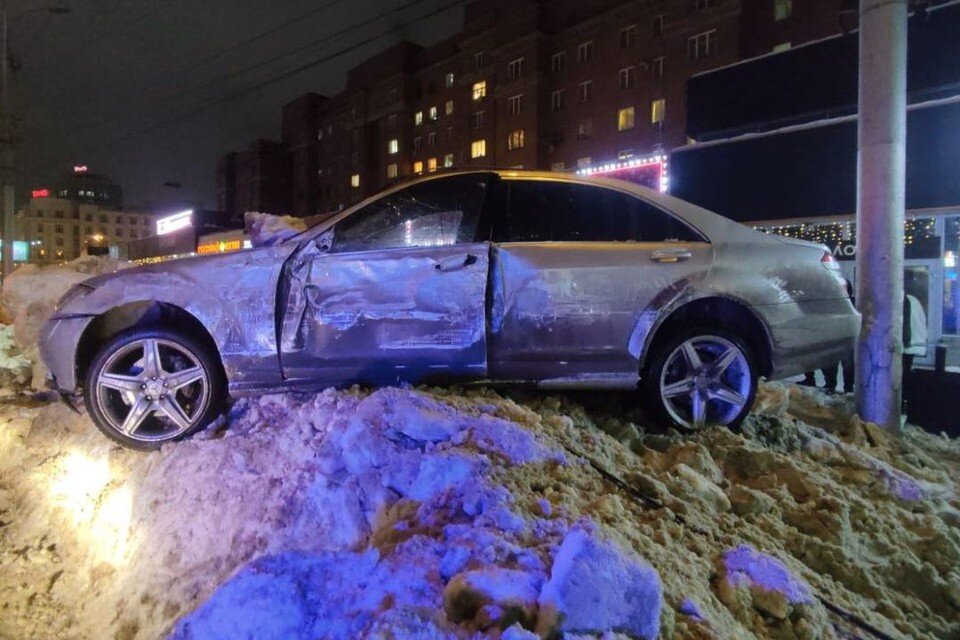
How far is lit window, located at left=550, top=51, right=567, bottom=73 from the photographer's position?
3994 centimetres

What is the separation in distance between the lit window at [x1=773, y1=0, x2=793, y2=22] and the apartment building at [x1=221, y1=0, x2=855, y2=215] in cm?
5

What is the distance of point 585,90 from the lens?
127 feet

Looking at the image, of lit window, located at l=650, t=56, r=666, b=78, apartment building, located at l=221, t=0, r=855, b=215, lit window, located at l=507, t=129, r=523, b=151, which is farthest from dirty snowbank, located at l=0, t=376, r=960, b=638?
lit window, located at l=507, t=129, r=523, b=151

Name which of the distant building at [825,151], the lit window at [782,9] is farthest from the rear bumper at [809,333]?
the lit window at [782,9]

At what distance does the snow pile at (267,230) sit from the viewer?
4.16 meters

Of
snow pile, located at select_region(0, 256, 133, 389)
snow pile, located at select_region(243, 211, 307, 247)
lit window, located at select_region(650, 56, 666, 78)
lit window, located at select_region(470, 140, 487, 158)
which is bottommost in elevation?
snow pile, located at select_region(0, 256, 133, 389)

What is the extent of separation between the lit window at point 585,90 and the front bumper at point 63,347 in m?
37.9

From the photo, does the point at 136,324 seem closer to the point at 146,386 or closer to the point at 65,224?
the point at 146,386

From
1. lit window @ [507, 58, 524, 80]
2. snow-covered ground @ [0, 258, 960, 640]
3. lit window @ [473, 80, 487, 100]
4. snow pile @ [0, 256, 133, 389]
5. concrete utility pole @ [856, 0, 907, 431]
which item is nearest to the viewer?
snow-covered ground @ [0, 258, 960, 640]

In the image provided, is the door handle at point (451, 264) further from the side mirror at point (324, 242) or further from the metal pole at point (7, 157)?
the metal pole at point (7, 157)

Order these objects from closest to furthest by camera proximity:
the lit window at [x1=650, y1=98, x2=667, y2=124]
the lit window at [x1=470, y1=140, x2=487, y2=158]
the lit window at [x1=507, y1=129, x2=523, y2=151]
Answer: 1. the lit window at [x1=650, y1=98, x2=667, y2=124]
2. the lit window at [x1=507, y1=129, x2=523, y2=151]
3. the lit window at [x1=470, y1=140, x2=487, y2=158]

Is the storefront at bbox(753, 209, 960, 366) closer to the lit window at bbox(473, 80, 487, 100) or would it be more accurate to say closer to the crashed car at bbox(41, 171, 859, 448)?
the crashed car at bbox(41, 171, 859, 448)

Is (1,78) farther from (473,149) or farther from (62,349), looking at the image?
(473,149)

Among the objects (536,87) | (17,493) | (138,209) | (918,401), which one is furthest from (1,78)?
(138,209)
